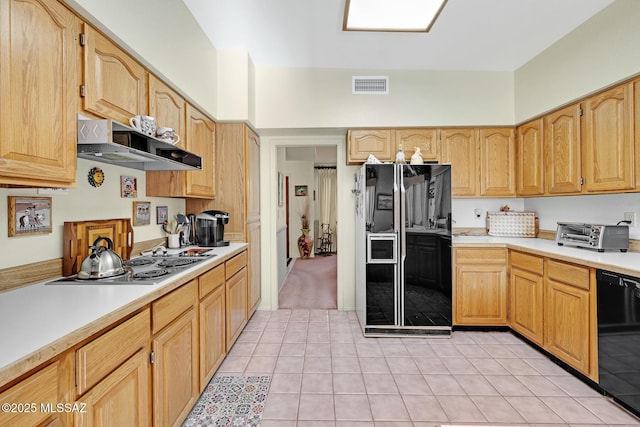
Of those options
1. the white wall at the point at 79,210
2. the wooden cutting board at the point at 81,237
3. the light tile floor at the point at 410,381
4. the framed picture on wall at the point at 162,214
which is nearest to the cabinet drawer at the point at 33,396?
the white wall at the point at 79,210

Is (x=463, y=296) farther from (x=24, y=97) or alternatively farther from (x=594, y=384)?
(x=24, y=97)

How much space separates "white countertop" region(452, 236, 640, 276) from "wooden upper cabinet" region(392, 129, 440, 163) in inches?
39.2

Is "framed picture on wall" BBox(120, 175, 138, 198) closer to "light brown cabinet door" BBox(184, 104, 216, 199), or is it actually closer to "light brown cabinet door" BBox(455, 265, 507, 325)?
"light brown cabinet door" BBox(184, 104, 216, 199)

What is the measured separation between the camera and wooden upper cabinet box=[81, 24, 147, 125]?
134 cm

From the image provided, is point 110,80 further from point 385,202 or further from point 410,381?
point 410,381

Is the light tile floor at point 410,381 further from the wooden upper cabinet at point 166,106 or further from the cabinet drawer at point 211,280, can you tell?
the wooden upper cabinet at point 166,106

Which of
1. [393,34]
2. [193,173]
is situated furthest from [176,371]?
[393,34]

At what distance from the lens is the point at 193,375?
172cm

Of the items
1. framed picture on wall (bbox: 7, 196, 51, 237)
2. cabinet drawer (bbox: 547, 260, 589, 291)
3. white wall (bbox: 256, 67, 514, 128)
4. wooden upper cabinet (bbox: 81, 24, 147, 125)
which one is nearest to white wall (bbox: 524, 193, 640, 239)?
cabinet drawer (bbox: 547, 260, 589, 291)

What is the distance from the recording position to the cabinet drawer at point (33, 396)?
68 centimetres

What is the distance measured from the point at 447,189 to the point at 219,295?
2.21 metres

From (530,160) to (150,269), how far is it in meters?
3.47

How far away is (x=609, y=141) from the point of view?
84.3 inches

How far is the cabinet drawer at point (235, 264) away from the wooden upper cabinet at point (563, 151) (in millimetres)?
2946
